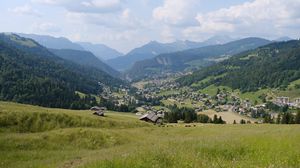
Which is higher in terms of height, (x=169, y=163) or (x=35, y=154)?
(x=169, y=163)

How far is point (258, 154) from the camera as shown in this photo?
18.8m

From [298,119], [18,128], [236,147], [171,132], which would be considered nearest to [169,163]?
[236,147]

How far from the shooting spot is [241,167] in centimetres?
1261

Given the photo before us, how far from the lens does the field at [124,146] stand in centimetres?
1515

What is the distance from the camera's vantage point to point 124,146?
38812 mm

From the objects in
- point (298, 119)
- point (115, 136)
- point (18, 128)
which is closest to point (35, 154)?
point (115, 136)

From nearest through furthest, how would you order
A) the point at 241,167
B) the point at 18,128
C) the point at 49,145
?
the point at 241,167 < the point at 49,145 < the point at 18,128

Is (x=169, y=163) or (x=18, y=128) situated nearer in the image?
(x=169, y=163)

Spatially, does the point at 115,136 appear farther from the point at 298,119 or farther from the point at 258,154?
the point at 298,119

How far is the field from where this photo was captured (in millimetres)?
15148

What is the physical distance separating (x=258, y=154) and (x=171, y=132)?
49.7m

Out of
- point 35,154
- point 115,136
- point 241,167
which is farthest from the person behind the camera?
point 115,136

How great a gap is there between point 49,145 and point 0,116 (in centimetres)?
1623

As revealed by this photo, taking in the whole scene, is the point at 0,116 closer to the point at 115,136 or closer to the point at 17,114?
the point at 17,114
